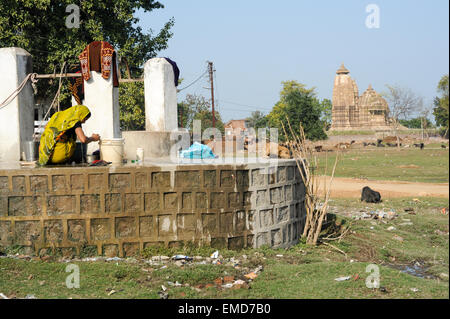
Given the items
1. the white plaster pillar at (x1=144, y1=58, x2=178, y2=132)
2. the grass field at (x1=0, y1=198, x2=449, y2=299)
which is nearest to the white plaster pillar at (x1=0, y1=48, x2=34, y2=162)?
the white plaster pillar at (x1=144, y1=58, x2=178, y2=132)

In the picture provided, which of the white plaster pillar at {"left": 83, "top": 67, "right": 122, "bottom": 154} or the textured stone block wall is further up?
the white plaster pillar at {"left": 83, "top": 67, "right": 122, "bottom": 154}

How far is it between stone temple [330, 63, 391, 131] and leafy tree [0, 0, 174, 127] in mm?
48723

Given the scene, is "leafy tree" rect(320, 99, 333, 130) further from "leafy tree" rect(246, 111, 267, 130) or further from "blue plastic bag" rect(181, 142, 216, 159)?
"blue plastic bag" rect(181, 142, 216, 159)

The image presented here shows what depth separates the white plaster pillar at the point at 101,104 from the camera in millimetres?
10148

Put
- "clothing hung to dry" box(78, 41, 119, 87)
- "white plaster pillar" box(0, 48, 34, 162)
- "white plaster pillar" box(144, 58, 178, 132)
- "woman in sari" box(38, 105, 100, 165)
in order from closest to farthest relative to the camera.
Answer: "woman in sari" box(38, 105, 100, 165) → "white plaster pillar" box(0, 48, 34, 162) → "clothing hung to dry" box(78, 41, 119, 87) → "white plaster pillar" box(144, 58, 178, 132)

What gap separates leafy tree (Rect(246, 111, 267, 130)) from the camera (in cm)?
6197

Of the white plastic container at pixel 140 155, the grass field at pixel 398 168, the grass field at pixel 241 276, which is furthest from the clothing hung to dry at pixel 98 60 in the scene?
the grass field at pixel 398 168

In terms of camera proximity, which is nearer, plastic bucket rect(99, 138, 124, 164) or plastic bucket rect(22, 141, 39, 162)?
plastic bucket rect(99, 138, 124, 164)

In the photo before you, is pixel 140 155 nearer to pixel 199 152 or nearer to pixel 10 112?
pixel 199 152

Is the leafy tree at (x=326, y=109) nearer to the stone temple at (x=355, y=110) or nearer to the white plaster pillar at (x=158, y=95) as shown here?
the stone temple at (x=355, y=110)

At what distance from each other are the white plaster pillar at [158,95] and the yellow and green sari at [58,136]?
267 centimetres

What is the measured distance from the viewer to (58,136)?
851 cm
